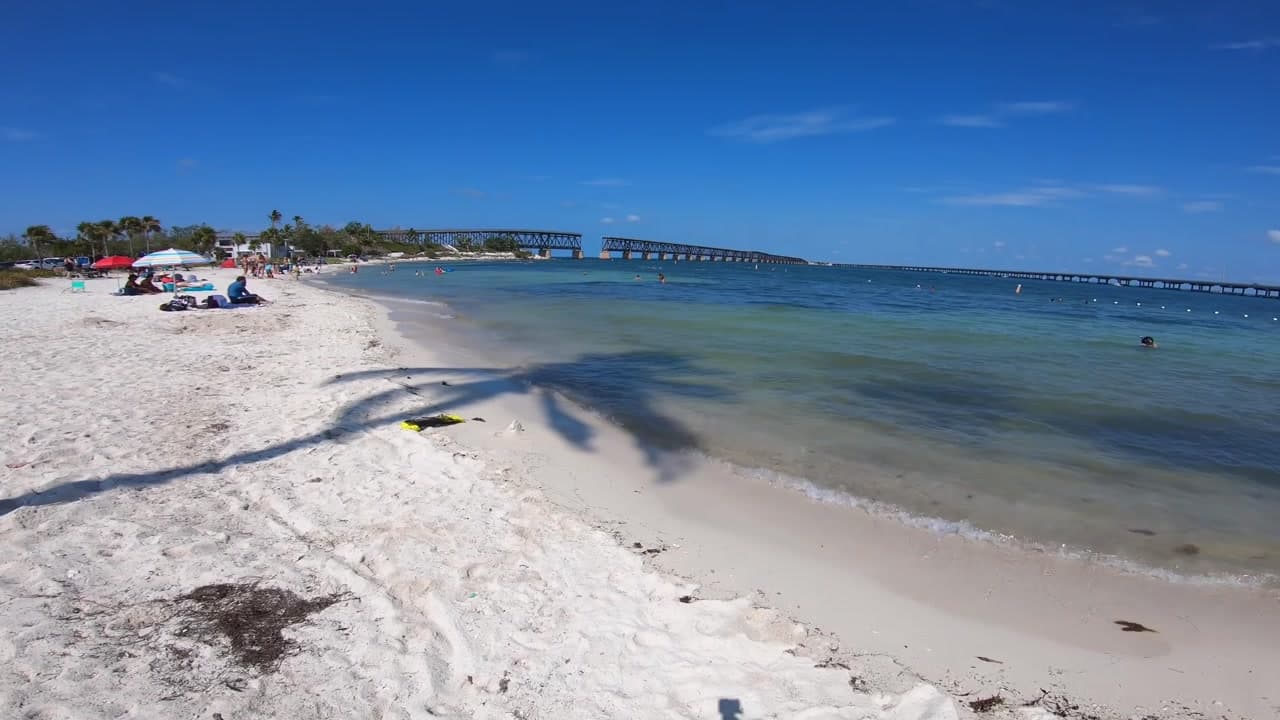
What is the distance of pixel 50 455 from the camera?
5711 mm

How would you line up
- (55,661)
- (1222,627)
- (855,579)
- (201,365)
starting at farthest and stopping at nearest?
→ 1. (201,365)
2. (855,579)
3. (1222,627)
4. (55,661)

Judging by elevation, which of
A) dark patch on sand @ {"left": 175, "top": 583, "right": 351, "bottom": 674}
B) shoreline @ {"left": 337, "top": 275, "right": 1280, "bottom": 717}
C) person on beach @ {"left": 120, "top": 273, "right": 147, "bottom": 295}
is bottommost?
shoreline @ {"left": 337, "top": 275, "right": 1280, "bottom": 717}

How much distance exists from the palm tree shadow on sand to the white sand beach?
84 mm

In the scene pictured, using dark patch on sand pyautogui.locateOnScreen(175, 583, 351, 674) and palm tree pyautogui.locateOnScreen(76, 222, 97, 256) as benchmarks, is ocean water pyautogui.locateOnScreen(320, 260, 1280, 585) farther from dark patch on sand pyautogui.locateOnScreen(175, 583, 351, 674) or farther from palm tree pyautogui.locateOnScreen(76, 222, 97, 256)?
palm tree pyautogui.locateOnScreen(76, 222, 97, 256)

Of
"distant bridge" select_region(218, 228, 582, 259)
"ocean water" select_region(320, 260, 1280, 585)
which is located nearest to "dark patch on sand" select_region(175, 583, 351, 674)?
"ocean water" select_region(320, 260, 1280, 585)

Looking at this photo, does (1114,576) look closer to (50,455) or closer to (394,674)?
(394,674)

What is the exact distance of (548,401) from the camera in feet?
31.4

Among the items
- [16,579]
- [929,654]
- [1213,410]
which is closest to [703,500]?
[929,654]

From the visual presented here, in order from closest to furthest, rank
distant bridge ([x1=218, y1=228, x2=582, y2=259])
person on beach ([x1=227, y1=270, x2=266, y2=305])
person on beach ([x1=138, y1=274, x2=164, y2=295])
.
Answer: person on beach ([x1=227, y1=270, x2=266, y2=305]) → person on beach ([x1=138, y1=274, x2=164, y2=295]) → distant bridge ([x1=218, y1=228, x2=582, y2=259])

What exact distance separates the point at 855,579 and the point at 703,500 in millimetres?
1739

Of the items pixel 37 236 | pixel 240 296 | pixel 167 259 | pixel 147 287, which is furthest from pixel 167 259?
pixel 37 236

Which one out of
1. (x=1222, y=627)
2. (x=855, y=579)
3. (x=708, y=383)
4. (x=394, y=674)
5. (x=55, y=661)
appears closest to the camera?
(x=55, y=661)

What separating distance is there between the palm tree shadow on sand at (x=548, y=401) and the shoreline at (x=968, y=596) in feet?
→ 3.94

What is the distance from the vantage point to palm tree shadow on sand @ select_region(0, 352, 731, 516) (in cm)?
557
